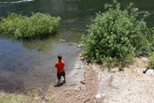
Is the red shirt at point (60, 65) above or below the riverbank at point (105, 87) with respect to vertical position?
above

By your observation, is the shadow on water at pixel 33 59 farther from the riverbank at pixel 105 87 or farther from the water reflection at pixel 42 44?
the riverbank at pixel 105 87

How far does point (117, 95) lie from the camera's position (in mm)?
6273

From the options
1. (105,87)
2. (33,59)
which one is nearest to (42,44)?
(33,59)

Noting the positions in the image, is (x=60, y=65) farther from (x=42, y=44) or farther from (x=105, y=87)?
(x=42, y=44)

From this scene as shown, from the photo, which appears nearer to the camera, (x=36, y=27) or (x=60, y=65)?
(x=60, y=65)

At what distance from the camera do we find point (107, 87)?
6879 millimetres

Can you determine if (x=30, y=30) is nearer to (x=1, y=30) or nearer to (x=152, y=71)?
(x=1, y=30)

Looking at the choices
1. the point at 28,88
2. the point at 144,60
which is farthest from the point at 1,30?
the point at 144,60

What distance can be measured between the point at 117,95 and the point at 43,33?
10.7 m

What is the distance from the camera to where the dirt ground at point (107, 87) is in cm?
618

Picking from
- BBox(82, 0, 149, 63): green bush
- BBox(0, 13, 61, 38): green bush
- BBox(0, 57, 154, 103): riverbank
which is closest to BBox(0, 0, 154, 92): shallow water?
BBox(0, 13, 61, 38): green bush

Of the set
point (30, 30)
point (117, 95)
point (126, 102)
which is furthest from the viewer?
point (30, 30)

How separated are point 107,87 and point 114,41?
3092 millimetres

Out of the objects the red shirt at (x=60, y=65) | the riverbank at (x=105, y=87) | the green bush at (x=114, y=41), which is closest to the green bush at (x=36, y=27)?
the green bush at (x=114, y=41)
